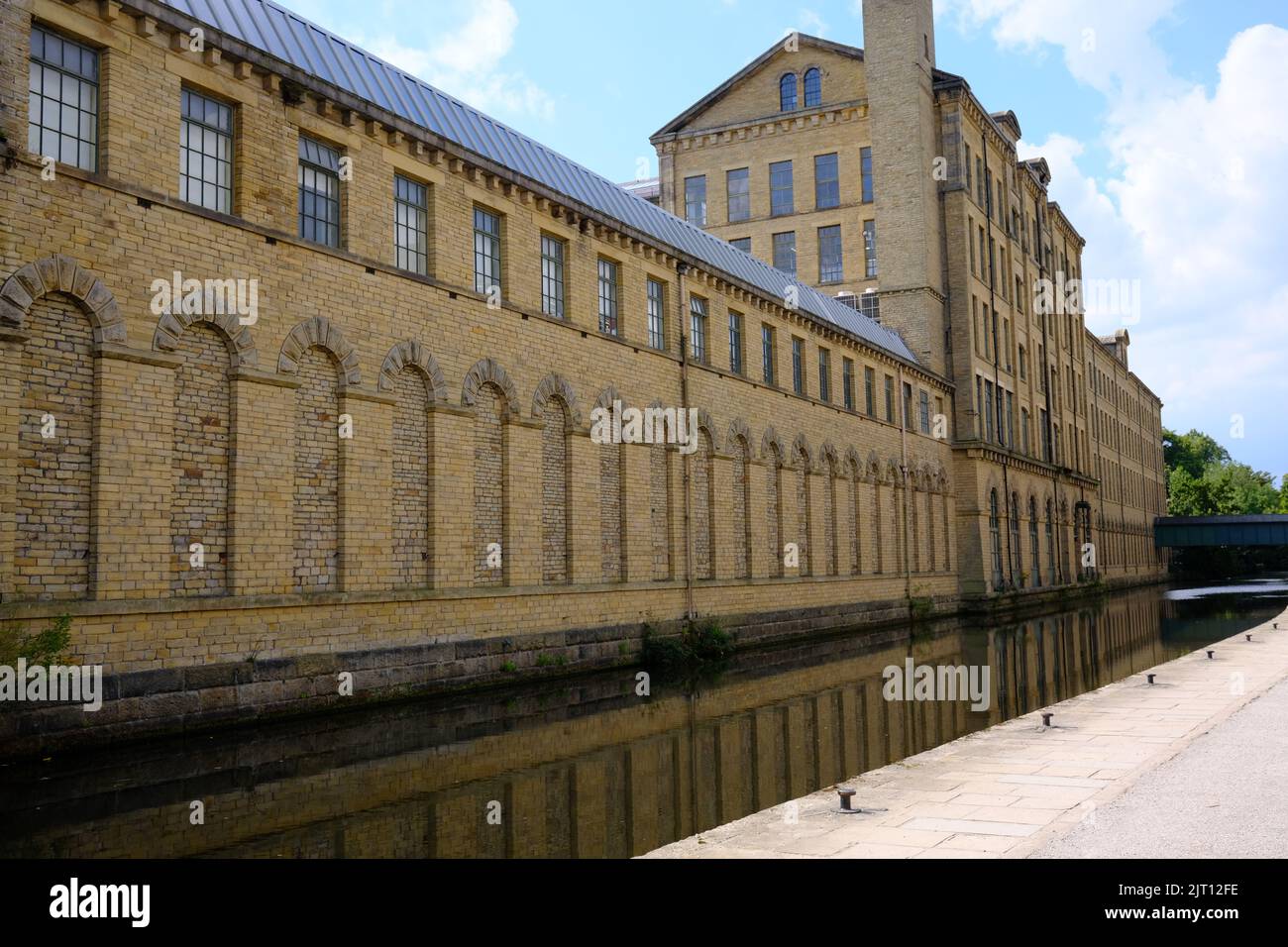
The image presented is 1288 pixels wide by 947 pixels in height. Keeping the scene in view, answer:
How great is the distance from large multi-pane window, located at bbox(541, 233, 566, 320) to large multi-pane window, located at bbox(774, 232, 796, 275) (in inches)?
1036

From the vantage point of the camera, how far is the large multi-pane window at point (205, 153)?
14914 millimetres

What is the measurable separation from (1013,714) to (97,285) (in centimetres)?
1305

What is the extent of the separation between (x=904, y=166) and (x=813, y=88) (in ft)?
20.0

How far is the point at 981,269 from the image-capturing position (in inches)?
1951

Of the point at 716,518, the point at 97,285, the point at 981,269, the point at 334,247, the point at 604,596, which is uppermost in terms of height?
the point at 981,269

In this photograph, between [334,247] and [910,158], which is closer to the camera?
[334,247]

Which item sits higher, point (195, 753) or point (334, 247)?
point (334, 247)

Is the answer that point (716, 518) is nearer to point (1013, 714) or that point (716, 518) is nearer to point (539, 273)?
point (539, 273)

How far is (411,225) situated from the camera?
18812mm

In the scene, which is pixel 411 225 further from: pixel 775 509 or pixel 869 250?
pixel 869 250

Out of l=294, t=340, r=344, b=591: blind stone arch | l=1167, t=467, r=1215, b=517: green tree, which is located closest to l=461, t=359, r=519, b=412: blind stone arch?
l=294, t=340, r=344, b=591: blind stone arch

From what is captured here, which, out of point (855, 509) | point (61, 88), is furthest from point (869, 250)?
point (61, 88)

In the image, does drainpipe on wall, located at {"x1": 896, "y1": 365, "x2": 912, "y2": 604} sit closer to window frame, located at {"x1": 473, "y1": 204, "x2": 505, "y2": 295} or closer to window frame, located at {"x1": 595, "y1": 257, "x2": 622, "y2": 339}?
window frame, located at {"x1": 595, "y1": 257, "x2": 622, "y2": 339}
